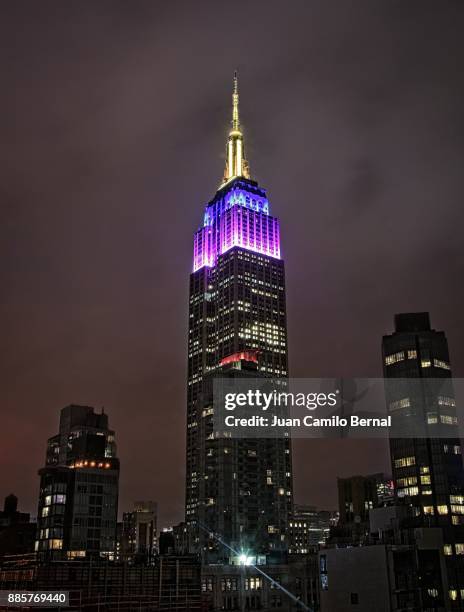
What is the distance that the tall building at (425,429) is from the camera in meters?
155

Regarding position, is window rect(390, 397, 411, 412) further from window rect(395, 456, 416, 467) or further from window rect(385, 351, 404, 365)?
window rect(395, 456, 416, 467)

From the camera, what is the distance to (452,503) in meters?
156

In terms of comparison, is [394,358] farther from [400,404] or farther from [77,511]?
[77,511]

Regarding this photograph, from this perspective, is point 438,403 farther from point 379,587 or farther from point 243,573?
point 379,587

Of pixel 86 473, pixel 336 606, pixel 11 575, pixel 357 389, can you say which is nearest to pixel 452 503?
pixel 357 389

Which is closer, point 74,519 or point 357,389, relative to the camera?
point 357,389

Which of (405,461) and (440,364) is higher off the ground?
(440,364)

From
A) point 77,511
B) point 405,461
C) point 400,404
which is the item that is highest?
point 400,404

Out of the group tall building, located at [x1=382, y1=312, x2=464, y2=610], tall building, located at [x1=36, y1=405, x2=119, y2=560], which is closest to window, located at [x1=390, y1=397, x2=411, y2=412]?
tall building, located at [x1=382, y1=312, x2=464, y2=610]

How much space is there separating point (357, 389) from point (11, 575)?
89704mm

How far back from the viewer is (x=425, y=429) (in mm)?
161000

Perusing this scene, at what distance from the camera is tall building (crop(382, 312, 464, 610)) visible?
15512cm

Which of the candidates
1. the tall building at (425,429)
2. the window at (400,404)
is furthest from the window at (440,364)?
the window at (400,404)

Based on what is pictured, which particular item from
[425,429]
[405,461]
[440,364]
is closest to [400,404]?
[425,429]
